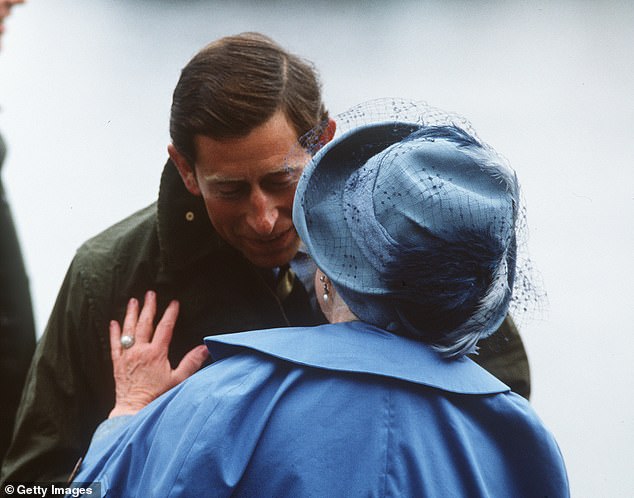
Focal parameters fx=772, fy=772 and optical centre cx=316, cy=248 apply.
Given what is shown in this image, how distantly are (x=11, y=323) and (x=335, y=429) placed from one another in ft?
5.29

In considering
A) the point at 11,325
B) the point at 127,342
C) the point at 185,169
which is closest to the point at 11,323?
the point at 11,325

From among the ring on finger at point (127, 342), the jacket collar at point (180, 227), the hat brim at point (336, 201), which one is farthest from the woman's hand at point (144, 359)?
the hat brim at point (336, 201)

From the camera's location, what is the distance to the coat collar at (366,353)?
1.19 meters

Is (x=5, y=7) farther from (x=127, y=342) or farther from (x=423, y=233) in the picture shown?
(x=423, y=233)

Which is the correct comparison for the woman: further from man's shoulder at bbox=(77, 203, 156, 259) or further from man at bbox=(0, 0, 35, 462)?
man at bbox=(0, 0, 35, 462)

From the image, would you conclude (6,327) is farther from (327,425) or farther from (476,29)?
(476,29)

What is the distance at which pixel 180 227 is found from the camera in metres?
1.91

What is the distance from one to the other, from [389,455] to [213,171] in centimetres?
86

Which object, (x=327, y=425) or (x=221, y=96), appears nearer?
(x=327, y=425)

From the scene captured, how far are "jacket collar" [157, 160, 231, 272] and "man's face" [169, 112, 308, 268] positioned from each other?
0.22 feet

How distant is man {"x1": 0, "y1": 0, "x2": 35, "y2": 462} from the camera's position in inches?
93.7

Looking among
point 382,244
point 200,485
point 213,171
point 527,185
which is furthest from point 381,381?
point 527,185

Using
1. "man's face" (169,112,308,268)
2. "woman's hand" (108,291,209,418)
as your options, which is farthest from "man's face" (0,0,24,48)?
"woman's hand" (108,291,209,418)

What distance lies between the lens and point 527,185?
89.3 inches
